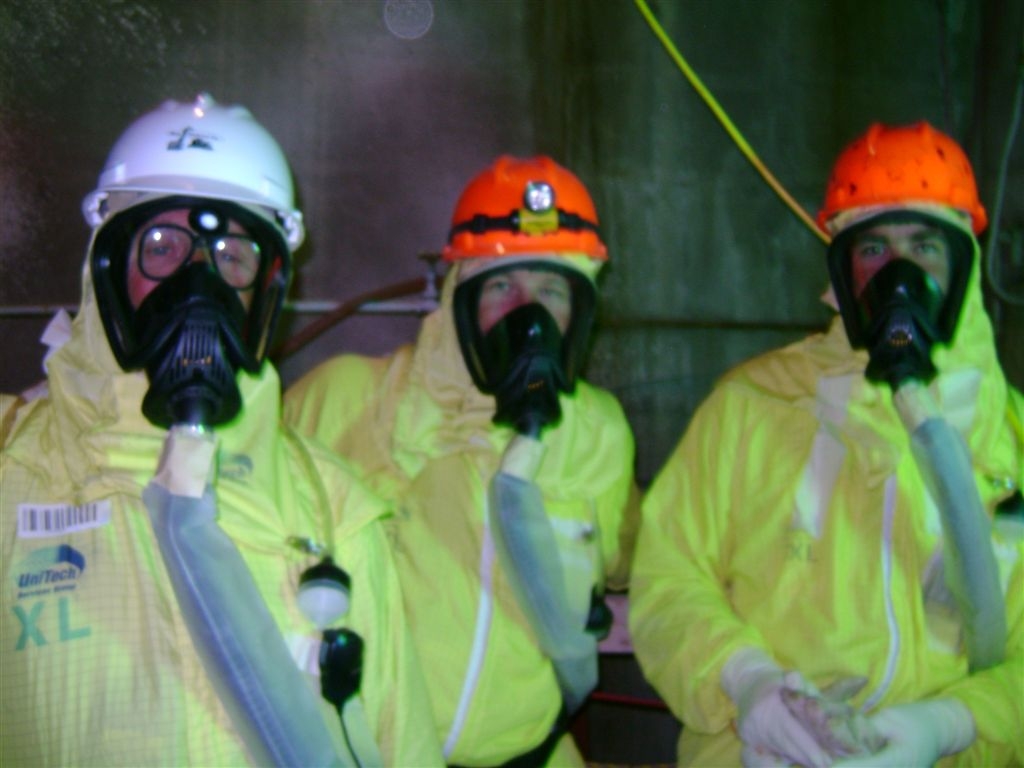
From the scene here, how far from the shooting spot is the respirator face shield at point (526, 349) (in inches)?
Result: 79.4

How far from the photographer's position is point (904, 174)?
2070 mm

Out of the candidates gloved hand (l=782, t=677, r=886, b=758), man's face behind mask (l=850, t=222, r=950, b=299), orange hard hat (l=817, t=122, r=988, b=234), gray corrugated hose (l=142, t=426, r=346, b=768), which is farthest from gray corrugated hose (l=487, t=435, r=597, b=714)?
orange hard hat (l=817, t=122, r=988, b=234)

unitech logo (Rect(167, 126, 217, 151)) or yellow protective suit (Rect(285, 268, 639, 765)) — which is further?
yellow protective suit (Rect(285, 268, 639, 765))

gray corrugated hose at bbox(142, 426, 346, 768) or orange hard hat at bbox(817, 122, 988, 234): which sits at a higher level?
orange hard hat at bbox(817, 122, 988, 234)

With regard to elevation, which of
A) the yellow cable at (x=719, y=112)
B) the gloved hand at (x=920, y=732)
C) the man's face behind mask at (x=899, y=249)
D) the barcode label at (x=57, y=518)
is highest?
the yellow cable at (x=719, y=112)

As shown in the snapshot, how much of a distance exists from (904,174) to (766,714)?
124 centimetres

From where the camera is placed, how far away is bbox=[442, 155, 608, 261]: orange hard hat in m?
2.24

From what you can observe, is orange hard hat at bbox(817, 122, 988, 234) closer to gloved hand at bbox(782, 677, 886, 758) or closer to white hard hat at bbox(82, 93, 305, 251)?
gloved hand at bbox(782, 677, 886, 758)

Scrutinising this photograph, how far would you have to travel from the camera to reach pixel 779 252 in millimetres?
3166

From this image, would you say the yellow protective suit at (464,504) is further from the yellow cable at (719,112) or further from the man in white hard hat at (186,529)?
the yellow cable at (719,112)

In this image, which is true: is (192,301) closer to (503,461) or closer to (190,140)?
(190,140)

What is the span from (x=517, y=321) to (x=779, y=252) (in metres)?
1.46

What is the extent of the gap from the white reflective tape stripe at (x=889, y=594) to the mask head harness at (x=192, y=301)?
52.6 inches

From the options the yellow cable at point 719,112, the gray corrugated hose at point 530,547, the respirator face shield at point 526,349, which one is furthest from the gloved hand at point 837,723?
the yellow cable at point 719,112
